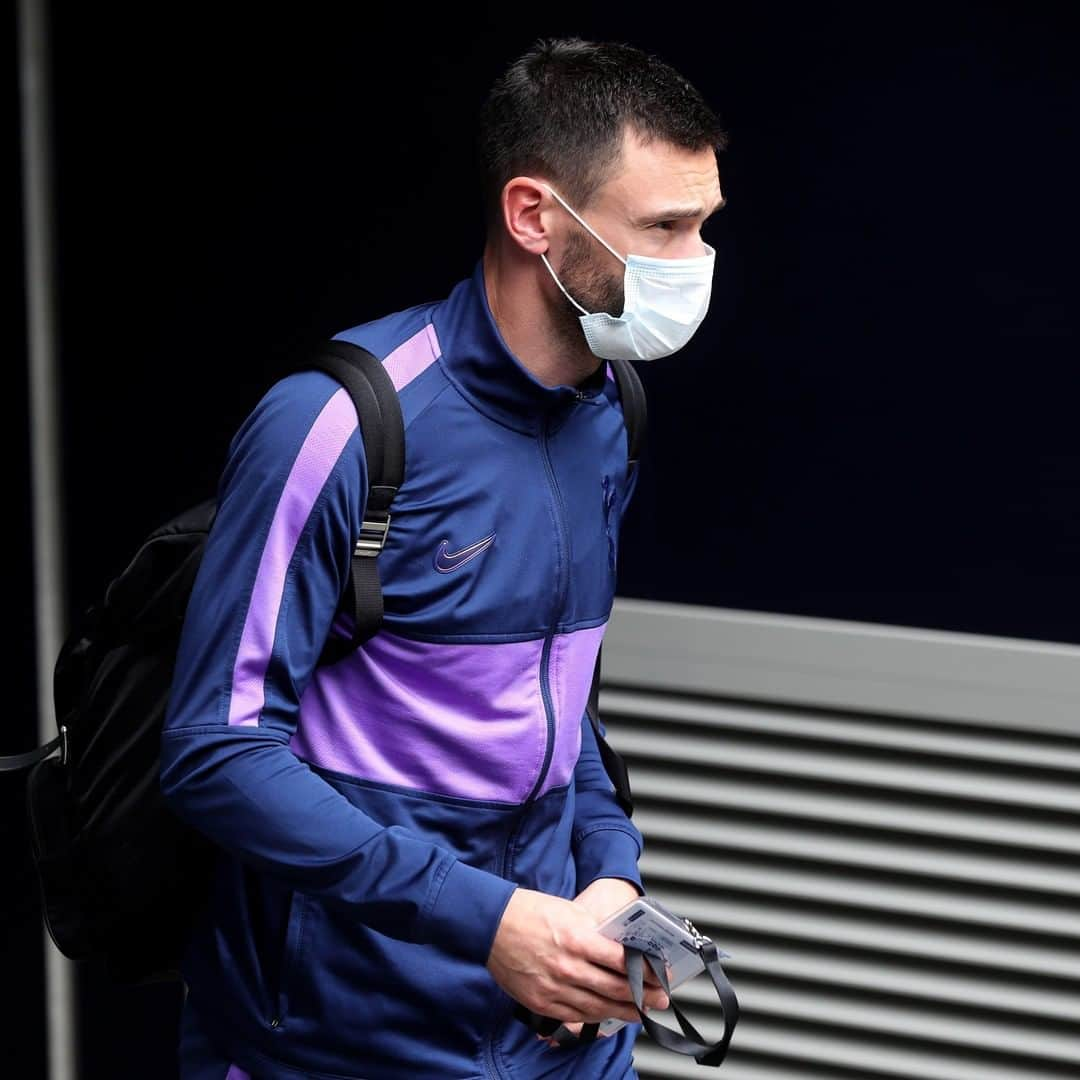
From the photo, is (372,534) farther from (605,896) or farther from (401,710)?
(605,896)

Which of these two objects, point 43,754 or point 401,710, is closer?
point 401,710

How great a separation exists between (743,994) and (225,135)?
1.96 metres

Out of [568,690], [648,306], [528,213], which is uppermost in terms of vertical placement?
[528,213]

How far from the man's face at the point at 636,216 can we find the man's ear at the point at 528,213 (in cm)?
2

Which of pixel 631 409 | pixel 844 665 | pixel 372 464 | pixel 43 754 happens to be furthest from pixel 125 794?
pixel 844 665

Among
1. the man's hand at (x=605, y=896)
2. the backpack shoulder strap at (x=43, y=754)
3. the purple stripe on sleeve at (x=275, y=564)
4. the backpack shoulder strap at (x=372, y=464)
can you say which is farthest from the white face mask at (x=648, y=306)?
the backpack shoulder strap at (x=43, y=754)

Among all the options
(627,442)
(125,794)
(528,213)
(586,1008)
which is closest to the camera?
(586,1008)

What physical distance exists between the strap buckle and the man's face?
0.38m

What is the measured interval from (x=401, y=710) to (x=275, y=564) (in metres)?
0.28

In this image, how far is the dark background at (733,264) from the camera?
294 cm

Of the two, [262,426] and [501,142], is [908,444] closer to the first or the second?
[501,142]

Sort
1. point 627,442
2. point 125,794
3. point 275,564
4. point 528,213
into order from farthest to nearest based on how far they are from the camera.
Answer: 1. point 627,442
2. point 125,794
3. point 528,213
4. point 275,564

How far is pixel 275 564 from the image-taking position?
193 centimetres

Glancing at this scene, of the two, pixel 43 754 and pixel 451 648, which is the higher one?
pixel 451 648
